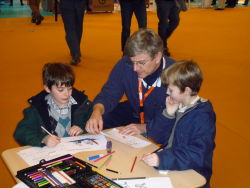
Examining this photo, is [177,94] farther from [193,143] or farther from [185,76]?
[193,143]

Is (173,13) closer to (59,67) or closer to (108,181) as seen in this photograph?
(59,67)

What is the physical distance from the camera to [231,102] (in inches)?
164

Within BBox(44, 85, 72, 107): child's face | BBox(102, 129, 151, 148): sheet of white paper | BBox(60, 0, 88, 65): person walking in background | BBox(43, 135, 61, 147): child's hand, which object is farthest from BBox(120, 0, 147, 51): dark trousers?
BBox(43, 135, 61, 147): child's hand

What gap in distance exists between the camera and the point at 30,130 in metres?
1.96

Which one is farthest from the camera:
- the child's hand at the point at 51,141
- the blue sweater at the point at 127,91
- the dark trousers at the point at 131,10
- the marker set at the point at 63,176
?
the dark trousers at the point at 131,10

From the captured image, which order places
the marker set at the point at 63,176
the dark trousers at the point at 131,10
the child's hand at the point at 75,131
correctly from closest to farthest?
the marker set at the point at 63,176 < the child's hand at the point at 75,131 < the dark trousers at the point at 131,10

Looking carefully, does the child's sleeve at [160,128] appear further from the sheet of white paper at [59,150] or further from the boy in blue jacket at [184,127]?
the sheet of white paper at [59,150]

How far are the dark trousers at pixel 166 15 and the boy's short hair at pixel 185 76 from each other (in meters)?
3.91

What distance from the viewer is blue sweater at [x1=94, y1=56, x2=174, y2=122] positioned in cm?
243

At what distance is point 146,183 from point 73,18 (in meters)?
4.15

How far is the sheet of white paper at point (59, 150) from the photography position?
1661mm

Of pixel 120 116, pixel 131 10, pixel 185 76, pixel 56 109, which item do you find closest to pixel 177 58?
pixel 131 10

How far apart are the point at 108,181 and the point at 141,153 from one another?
1.28ft

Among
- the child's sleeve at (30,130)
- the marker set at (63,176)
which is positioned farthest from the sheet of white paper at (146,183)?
the child's sleeve at (30,130)
